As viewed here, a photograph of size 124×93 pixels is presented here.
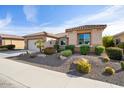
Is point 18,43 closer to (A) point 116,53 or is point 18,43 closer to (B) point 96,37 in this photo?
(B) point 96,37

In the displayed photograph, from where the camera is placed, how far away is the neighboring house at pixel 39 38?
2335 cm

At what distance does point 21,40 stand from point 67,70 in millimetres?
26522

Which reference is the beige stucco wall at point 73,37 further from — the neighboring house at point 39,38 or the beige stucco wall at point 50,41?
the beige stucco wall at point 50,41

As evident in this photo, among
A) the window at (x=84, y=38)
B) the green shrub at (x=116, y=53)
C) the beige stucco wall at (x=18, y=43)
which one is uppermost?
the window at (x=84, y=38)

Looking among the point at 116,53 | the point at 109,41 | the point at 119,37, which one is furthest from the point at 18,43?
the point at 116,53

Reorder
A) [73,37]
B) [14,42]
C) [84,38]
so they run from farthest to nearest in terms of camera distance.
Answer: [14,42] → [73,37] → [84,38]

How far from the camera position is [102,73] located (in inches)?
344

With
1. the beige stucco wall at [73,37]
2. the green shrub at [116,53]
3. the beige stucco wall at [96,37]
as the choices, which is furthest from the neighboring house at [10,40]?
the green shrub at [116,53]

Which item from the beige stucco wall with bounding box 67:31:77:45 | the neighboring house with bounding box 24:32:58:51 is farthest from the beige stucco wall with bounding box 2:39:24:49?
the beige stucco wall with bounding box 67:31:77:45

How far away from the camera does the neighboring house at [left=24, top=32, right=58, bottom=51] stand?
23.4m

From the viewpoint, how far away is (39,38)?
939 inches

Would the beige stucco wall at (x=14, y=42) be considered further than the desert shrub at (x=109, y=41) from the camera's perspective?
Yes
